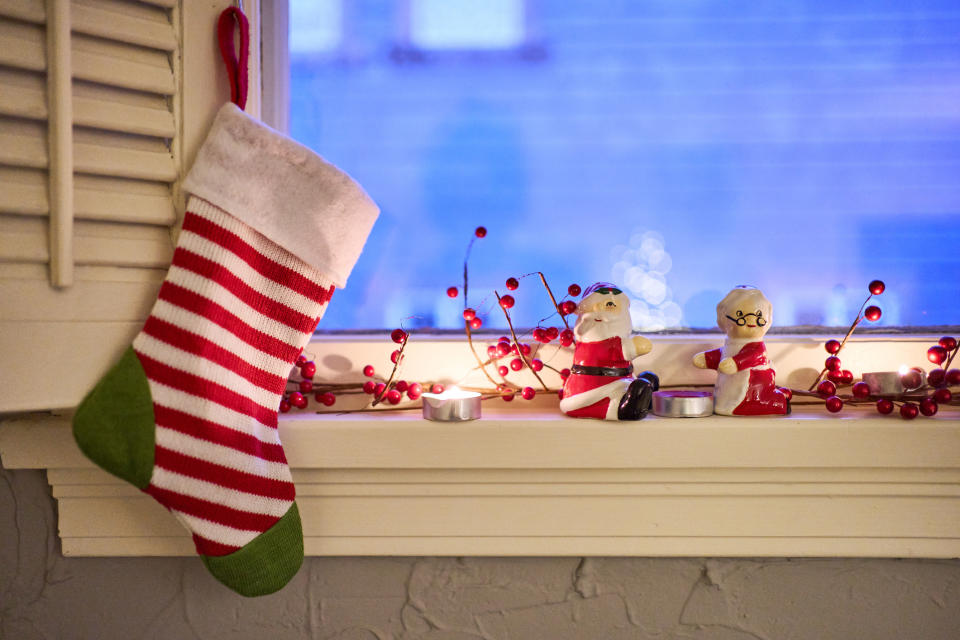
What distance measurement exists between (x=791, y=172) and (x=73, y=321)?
97 cm

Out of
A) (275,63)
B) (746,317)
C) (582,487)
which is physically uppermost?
(275,63)

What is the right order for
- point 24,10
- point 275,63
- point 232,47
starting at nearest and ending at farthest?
point 24,10 → point 232,47 → point 275,63

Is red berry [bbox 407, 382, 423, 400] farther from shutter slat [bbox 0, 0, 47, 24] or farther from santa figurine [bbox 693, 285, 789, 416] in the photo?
shutter slat [bbox 0, 0, 47, 24]

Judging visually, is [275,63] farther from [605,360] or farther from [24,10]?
[605,360]

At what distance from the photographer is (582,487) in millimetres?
801

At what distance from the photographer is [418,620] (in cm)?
86

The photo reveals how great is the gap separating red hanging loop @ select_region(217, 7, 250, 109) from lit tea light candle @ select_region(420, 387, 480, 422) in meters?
0.41

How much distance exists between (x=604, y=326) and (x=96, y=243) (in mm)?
576

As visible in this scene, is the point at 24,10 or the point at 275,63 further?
the point at 275,63

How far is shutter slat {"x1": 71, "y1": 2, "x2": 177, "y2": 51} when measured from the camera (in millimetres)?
682

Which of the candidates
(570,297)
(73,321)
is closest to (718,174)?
(570,297)

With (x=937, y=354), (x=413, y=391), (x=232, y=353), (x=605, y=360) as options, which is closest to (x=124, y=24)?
(x=232, y=353)

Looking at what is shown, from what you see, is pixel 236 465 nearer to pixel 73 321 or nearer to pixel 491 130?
pixel 73 321

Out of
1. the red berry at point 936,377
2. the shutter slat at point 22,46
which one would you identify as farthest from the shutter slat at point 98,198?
the red berry at point 936,377
